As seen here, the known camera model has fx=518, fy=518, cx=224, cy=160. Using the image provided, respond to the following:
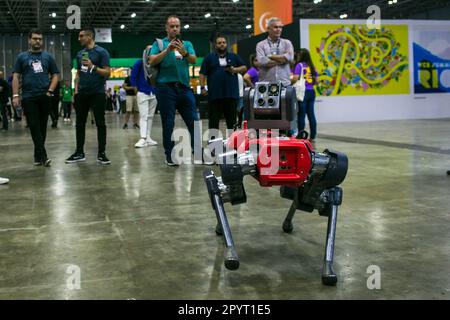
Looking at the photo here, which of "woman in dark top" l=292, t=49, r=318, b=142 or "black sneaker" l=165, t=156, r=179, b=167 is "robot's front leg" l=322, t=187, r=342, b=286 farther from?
"woman in dark top" l=292, t=49, r=318, b=142

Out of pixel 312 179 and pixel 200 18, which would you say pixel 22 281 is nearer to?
pixel 312 179

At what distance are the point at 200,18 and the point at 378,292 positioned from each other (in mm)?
32052

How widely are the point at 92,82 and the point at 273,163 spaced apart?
14.3 feet

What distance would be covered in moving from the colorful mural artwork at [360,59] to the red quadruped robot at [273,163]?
41.4ft

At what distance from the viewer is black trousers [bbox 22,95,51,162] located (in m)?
6.06

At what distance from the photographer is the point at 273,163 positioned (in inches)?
87.7

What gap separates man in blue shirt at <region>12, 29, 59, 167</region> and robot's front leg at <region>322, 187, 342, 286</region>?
4.56m

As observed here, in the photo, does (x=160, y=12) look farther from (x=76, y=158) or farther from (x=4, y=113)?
(x=76, y=158)

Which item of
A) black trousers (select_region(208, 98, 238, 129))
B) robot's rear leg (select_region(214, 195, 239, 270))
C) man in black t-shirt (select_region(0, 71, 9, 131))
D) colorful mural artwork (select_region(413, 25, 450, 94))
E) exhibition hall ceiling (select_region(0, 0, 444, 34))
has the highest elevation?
exhibition hall ceiling (select_region(0, 0, 444, 34))

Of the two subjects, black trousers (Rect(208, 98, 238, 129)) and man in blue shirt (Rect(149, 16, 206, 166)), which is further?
black trousers (Rect(208, 98, 238, 129))

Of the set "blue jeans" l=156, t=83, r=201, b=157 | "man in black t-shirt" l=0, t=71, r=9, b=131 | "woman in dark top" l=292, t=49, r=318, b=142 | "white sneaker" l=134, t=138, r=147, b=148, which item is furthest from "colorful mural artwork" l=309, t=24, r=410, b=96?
"blue jeans" l=156, t=83, r=201, b=157

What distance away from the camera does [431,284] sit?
2111mm

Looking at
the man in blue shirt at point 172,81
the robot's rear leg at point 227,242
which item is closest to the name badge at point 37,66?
the man in blue shirt at point 172,81

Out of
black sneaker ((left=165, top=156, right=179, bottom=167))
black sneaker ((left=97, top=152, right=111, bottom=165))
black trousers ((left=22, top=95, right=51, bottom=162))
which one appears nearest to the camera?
black sneaker ((left=165, top=156, right=179, bottom=167))
